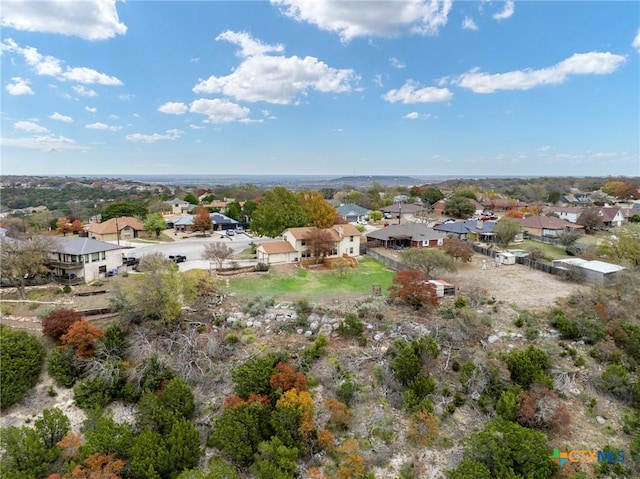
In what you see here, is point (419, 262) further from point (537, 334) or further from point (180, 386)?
point (180, 386)

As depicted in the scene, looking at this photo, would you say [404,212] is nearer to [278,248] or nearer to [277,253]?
[278,248]

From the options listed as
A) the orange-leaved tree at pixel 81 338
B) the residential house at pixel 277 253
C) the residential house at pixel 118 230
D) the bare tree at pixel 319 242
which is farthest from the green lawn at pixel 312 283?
the residential house at pixel 118 230

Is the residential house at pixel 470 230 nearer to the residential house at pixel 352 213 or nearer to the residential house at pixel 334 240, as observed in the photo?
the residential house at pixel 334 240

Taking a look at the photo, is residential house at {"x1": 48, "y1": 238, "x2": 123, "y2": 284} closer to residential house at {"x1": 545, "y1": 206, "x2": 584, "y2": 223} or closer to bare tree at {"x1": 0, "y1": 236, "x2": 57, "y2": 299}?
bare tree at {"x1": 0, "y1": 236, "x2": 57, "y2": 299}

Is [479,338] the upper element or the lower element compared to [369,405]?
upper

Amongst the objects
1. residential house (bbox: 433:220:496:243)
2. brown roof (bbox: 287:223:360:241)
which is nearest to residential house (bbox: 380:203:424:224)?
residential house (bbox: 433:220:496:243)

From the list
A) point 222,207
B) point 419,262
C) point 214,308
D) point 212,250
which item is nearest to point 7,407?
point 214,308
